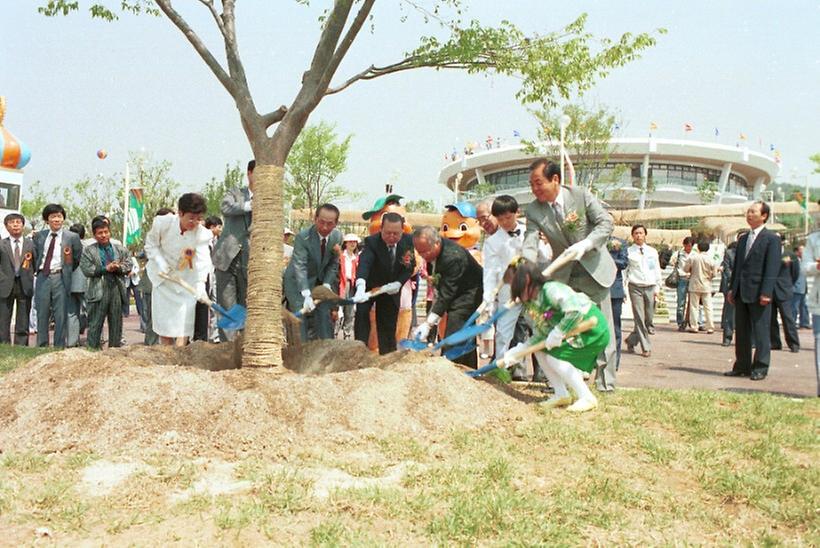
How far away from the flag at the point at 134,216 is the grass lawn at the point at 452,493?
79.8 ft

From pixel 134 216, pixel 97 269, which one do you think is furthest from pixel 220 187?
pixel 97 269

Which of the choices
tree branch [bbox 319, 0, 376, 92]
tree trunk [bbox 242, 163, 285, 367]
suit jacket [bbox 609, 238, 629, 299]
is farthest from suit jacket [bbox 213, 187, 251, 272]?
suit jacket [bbox 609, 238, 629, 299]

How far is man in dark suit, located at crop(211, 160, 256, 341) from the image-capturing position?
712 cm

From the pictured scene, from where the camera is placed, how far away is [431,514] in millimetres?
3049

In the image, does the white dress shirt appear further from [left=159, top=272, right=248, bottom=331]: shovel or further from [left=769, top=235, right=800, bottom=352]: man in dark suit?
[left=159, top=272, right=248, bottom=331]: shovel

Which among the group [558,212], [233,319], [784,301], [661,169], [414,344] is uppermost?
[661,169]

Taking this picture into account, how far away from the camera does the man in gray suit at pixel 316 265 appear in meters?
6.94

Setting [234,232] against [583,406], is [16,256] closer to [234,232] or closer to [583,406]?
[234,232]

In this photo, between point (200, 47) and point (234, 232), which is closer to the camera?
point (200, 47)

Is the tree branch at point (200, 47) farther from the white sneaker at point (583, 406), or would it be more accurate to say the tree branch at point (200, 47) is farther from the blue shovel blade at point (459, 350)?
the white sneaker at point (583, 406)

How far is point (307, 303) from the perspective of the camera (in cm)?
670

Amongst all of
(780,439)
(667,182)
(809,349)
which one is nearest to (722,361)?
(809,349)

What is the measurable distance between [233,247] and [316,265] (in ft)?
2.67

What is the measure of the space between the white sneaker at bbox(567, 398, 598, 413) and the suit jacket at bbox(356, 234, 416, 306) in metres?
2.42
